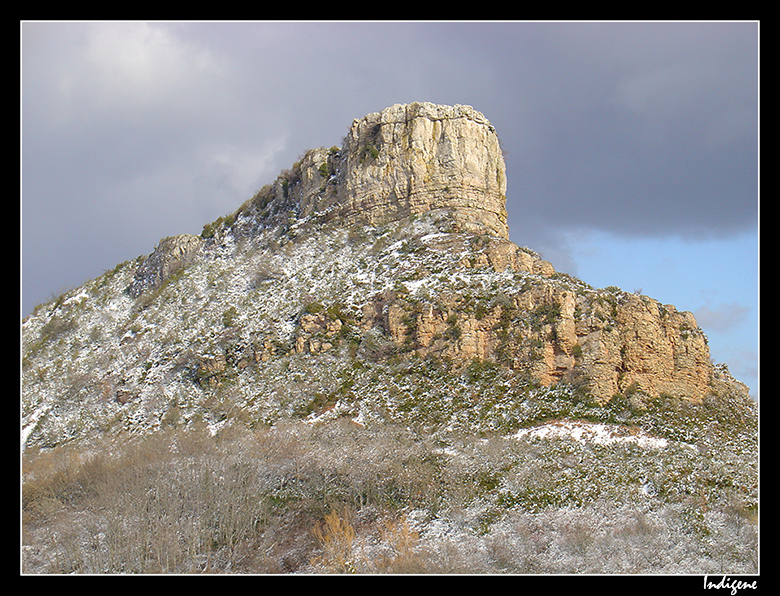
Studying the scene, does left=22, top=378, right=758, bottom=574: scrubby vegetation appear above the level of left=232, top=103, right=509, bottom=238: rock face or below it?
below

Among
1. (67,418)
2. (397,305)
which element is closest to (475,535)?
(397,305)

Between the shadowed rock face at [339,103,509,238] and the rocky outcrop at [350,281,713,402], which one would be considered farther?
the shadowed rock face at [339,103,509,238]

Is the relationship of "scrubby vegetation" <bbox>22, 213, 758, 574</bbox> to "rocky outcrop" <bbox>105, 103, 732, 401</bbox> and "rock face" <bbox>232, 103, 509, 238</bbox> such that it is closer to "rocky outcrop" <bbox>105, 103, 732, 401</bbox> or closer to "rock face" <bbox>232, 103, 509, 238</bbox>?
"rocky outcrop" <bbox>105, 103, 732, 401</bbox>

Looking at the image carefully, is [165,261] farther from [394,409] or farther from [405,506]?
[405,506]

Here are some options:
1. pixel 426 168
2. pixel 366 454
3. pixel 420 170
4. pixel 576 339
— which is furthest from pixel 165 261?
pixel 576 339

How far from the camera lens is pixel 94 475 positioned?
25062 millimetres

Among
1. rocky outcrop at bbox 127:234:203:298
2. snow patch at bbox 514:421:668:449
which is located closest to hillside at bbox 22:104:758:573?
snow patch at bbox 514:421:668:449

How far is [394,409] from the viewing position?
28266 mm

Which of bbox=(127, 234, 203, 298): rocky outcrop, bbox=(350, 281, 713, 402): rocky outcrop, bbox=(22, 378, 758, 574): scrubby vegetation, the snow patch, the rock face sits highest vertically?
the rock face

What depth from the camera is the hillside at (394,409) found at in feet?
68.3

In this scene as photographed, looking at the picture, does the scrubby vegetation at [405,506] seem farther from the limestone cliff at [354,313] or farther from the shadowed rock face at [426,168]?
the shadowed rock face at [426,168]

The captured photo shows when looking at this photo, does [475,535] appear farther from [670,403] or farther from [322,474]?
[670,403]

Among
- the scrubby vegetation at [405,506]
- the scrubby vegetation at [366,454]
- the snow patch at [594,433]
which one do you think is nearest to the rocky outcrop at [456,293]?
the scrubby vegetation at [366,454]

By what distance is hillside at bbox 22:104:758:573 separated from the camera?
2081cm
